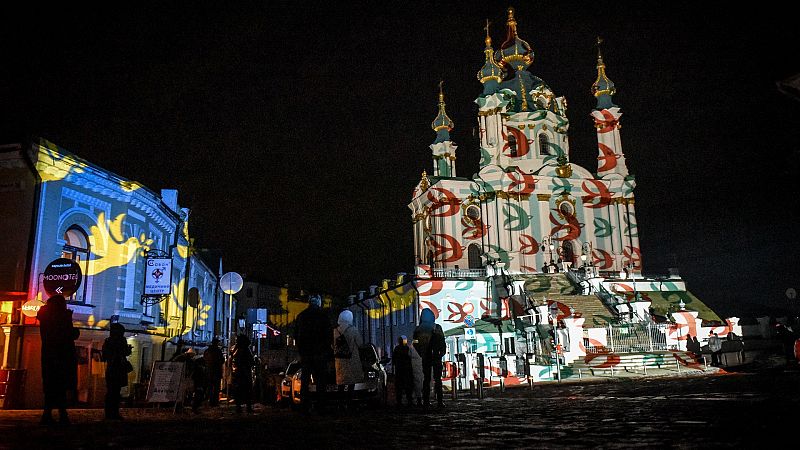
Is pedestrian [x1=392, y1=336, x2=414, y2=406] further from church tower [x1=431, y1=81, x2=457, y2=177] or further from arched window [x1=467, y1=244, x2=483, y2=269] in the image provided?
church tower [x1=431, y1=81, x2=457, y2=177]

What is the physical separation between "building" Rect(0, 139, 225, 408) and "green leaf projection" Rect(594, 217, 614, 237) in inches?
1540

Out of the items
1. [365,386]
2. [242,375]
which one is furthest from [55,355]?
[365,386]

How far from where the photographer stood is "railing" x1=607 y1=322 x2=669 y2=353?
2980 cm

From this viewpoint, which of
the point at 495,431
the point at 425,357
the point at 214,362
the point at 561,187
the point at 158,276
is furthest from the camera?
the point at 561,187

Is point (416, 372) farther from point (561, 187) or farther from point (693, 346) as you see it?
point (561, 187)

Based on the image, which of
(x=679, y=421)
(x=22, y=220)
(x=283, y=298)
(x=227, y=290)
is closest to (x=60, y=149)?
(x=22, y=220)

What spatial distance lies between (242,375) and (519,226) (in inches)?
1658

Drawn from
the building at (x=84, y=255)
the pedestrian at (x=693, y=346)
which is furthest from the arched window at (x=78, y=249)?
Result: the pedestrian at (x=693, y=346)

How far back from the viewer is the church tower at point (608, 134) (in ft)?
187

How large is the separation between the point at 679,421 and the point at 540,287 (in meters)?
36.2

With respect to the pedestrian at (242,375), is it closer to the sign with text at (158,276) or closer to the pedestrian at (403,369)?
the pedestrian at (403,369)

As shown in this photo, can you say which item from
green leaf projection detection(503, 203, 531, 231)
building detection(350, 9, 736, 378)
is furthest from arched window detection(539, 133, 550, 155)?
green leaf projection detection(503, 203, 531, 231)

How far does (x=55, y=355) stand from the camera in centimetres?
980

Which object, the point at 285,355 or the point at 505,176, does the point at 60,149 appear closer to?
the point at 285,355
